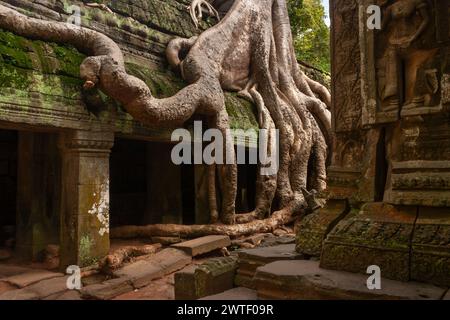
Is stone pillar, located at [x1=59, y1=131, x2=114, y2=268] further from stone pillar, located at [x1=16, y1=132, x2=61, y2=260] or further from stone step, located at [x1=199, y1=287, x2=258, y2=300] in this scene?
stone step, located at [x1=199, y1=287, x2=258, y2=300]

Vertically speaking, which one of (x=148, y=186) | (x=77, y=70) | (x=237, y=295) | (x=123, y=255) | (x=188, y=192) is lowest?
(x=123, y=255)

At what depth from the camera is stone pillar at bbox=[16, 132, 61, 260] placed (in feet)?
19.1

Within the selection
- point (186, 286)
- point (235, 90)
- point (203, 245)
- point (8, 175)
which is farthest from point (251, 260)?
point (8, 175)

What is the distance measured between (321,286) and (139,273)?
9.64 feet

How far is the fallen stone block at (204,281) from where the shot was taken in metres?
3.14

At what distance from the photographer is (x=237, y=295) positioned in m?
3.05

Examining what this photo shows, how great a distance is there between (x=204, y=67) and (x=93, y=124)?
90.5 inches

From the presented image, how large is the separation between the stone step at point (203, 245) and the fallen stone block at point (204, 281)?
2.44 m

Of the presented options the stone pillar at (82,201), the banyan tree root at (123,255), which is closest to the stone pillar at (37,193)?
the stone pillar at (82,201)

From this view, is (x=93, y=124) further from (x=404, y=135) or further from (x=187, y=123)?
(x=404, y=135)

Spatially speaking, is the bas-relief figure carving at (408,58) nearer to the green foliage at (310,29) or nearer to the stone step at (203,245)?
the stone step at (203,245)

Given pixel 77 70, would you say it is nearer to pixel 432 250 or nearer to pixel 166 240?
pixel 166 240
